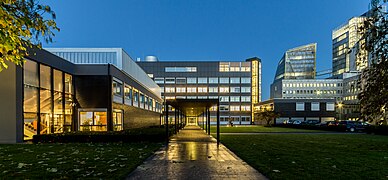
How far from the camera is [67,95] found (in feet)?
80.2

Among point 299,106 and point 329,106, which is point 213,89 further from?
point 329,106

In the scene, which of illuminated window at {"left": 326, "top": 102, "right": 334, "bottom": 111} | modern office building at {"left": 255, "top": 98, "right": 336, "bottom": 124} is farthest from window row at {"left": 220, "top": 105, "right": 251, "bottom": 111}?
illuminated window at {"left": 326, "top": 102, "right": 334, "bottom": 111}

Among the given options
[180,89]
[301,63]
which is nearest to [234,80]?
[180,89]

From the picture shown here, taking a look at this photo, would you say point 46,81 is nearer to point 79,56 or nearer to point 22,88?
point 22,88

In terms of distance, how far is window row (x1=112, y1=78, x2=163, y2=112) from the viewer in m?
27.7

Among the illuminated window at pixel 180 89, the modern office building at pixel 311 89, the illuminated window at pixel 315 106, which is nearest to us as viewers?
the illuminated window at pixel 315 106

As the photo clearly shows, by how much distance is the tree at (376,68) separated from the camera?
13.2 feet

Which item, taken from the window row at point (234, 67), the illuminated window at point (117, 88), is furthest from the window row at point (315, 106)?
the illuminated window at point (117, 88)

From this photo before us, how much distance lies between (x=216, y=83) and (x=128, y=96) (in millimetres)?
65218

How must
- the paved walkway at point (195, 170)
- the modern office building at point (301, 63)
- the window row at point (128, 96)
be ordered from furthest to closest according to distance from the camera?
the modern office building at point (301, 63) → the window row at point (128, 96) → the paved walkway at point (195, 170)

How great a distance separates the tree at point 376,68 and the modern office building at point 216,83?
9043cm

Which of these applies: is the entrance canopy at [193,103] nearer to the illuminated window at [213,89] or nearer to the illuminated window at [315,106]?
the illuminated window at [315,106]

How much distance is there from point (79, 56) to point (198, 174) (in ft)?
86.4

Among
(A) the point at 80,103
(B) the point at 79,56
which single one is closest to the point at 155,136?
(A) the point at 80,103
